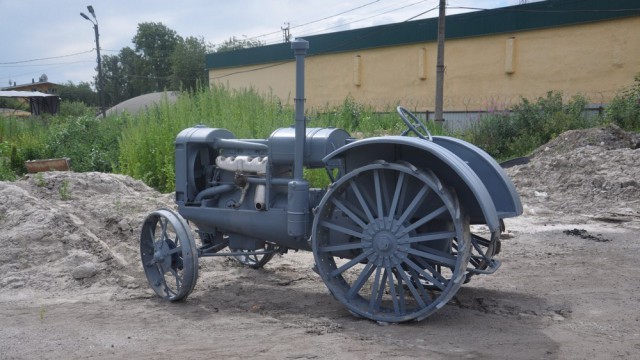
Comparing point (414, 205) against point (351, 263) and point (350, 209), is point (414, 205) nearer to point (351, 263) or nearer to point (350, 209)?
point (350, 209)

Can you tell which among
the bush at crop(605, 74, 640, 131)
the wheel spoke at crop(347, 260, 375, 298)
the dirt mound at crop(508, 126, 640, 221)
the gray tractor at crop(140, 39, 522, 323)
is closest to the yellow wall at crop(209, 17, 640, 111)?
the bush at crop(605, 74, 640, 131)

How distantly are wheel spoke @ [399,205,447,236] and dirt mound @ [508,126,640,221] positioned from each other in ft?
19.6

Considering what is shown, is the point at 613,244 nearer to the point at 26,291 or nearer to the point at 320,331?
the point at 320,331

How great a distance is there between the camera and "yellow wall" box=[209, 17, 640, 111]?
21.9 meters

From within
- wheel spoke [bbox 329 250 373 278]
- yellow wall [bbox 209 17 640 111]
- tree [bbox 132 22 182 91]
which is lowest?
wheel spoke [bbox 329 250 373 278]

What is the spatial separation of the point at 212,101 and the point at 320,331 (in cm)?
927

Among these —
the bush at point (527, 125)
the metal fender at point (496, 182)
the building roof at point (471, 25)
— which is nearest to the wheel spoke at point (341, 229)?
the metal fender at point (496, 182)

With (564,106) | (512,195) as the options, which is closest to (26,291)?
(512,195)

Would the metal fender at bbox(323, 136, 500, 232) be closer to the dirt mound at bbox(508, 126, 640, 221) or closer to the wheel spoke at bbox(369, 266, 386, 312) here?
the wheel spoke at bbox(369, 266, 386, 312)

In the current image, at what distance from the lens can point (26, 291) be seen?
674cm

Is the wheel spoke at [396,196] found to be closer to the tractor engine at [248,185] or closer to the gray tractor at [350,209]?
the gray tractor at [350,209]

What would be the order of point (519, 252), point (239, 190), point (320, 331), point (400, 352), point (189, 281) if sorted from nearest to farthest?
point (400, 352) → point (320, 331) → point (189, 281) → point (239, 190) → point (519, 252)

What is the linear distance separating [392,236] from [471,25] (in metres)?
21.9

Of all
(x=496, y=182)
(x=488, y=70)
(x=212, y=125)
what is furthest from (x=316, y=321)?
(x=488, y=70)
